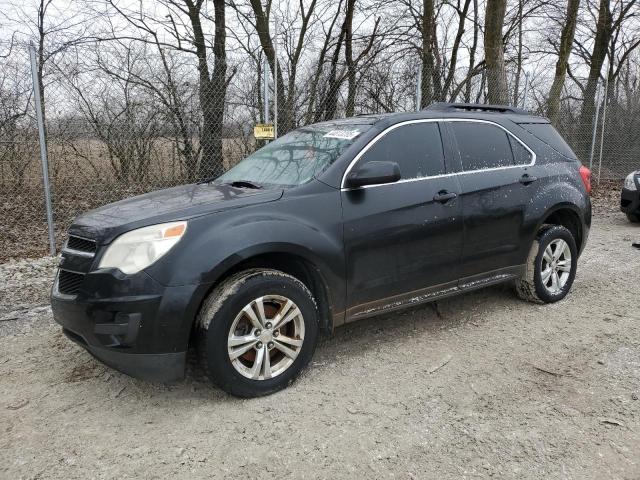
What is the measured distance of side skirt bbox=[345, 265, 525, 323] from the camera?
3357 millimetres

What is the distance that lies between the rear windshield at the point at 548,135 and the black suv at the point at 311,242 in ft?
0.10

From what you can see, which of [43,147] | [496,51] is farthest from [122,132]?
[496,51]

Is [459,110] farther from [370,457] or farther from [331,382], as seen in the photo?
[370,457]

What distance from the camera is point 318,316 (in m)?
3.18

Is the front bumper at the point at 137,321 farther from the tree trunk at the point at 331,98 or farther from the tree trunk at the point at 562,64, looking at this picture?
the tree trunk at the point at 562,64

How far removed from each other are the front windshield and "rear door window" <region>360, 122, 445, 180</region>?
0.19 m

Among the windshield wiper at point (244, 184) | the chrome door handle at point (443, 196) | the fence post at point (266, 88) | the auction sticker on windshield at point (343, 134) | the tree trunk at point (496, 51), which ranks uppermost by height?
the tree trunk at point (496, 51)

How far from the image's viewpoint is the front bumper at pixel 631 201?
8.23 meters

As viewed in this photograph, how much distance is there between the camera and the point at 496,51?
10.1 metres

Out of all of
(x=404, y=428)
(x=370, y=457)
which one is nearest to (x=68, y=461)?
(x=370, y=457)

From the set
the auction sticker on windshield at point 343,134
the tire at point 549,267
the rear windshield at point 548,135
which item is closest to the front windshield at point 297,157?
the auction sticker on windshield at point 343,134

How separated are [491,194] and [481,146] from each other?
424 mm

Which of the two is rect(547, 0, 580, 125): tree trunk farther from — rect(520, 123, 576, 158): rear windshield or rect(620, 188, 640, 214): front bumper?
rect(520, 123, 576, 158): rear windshield

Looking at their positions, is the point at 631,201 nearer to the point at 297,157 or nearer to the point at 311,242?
the point at 297,157
